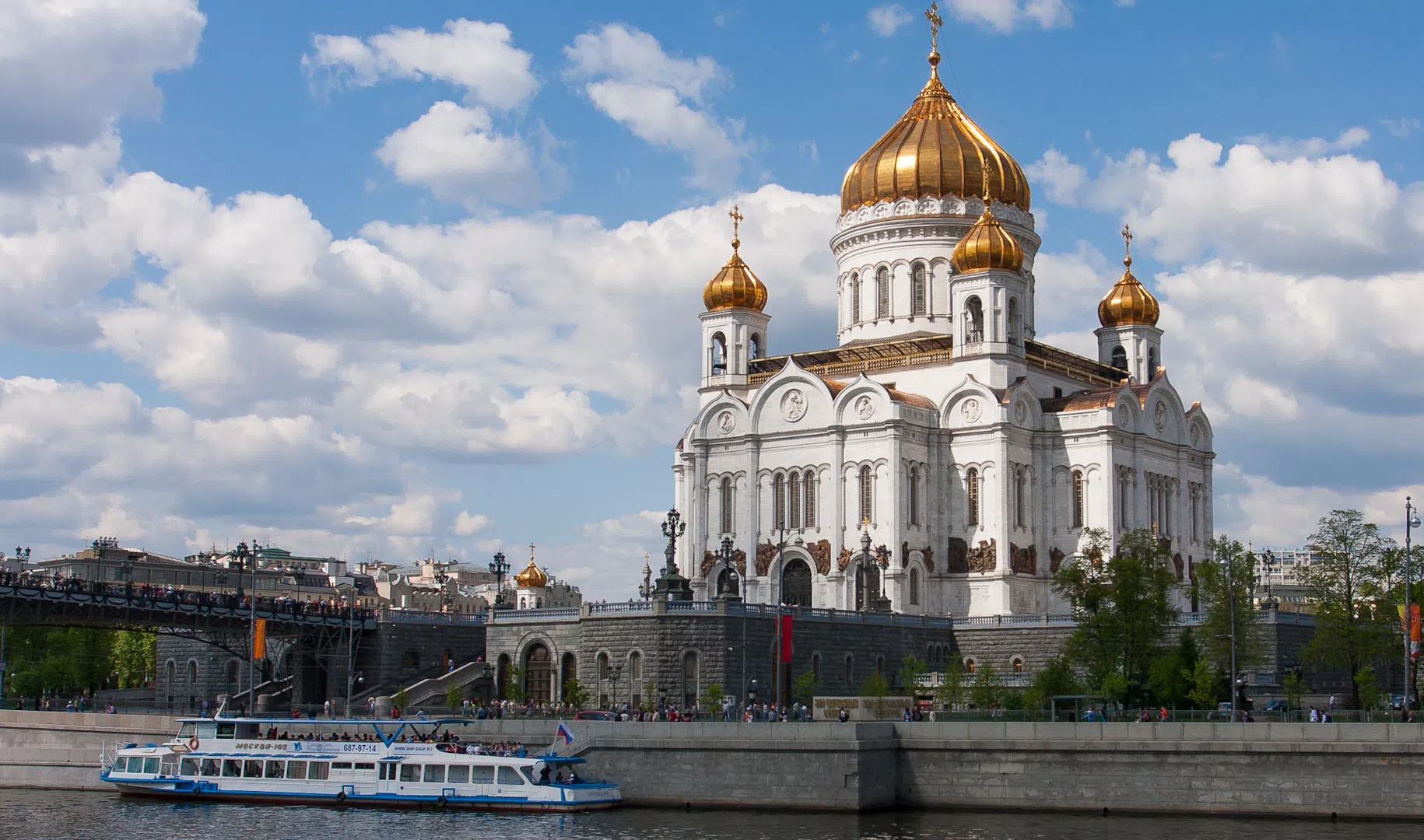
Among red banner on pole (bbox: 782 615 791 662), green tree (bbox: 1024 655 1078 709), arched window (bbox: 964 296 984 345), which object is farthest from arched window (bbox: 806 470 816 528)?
red banner on pole (bbox: 782 615 791 662)

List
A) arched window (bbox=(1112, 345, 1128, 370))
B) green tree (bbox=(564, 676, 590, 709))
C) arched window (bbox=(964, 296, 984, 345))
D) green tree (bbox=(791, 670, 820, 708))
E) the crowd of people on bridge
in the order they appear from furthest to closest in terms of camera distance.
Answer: arched window (bbox=(1112, 345, 1128, 370)), arched window (bbox=(964, 296, 984, 345)), green tree (bbox=(564, 676, 590, 709)), green tree (bbox=(791, 670, 820, 708)), the crowd of people on bridge

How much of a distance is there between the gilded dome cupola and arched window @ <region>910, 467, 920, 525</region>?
15398mm

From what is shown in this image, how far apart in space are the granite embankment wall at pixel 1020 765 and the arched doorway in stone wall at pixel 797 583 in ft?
95.4

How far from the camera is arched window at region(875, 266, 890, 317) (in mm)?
88500

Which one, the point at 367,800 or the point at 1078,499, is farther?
the point at 1078,499

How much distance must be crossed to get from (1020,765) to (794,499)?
34883mm

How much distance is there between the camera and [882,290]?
3492 inches

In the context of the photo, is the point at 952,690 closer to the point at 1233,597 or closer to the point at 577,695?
the point at 1233,597

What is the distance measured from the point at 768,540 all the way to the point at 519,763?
32.5 m

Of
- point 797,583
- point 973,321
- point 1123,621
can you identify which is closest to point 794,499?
point 797,583

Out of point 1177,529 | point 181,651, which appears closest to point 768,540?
point 1177,529

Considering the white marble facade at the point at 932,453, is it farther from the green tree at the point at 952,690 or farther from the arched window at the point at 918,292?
the green tree at the point at 952,690

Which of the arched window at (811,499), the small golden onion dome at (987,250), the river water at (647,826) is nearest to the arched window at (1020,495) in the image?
the arched window at (811,499)

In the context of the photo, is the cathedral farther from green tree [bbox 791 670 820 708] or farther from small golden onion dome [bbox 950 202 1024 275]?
green tree [bbox 791 670 820 708]
